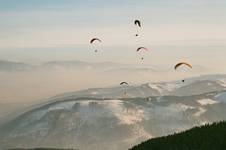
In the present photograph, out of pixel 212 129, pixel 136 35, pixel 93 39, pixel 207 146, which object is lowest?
pixel 207 146

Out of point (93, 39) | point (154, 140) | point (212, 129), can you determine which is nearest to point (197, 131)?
point (212, 129)

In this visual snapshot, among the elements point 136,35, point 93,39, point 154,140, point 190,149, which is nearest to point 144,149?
point 154,140

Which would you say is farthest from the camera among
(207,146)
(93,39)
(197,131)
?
(93,39)

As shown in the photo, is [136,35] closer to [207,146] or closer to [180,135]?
[180,135]

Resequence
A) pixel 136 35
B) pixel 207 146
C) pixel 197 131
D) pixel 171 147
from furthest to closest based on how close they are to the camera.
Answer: pixel 136 35 → pixel 197 131 → pixel 171 147 → pixel 207 146

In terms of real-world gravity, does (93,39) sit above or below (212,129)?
above

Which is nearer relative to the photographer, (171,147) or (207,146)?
(207,146)
